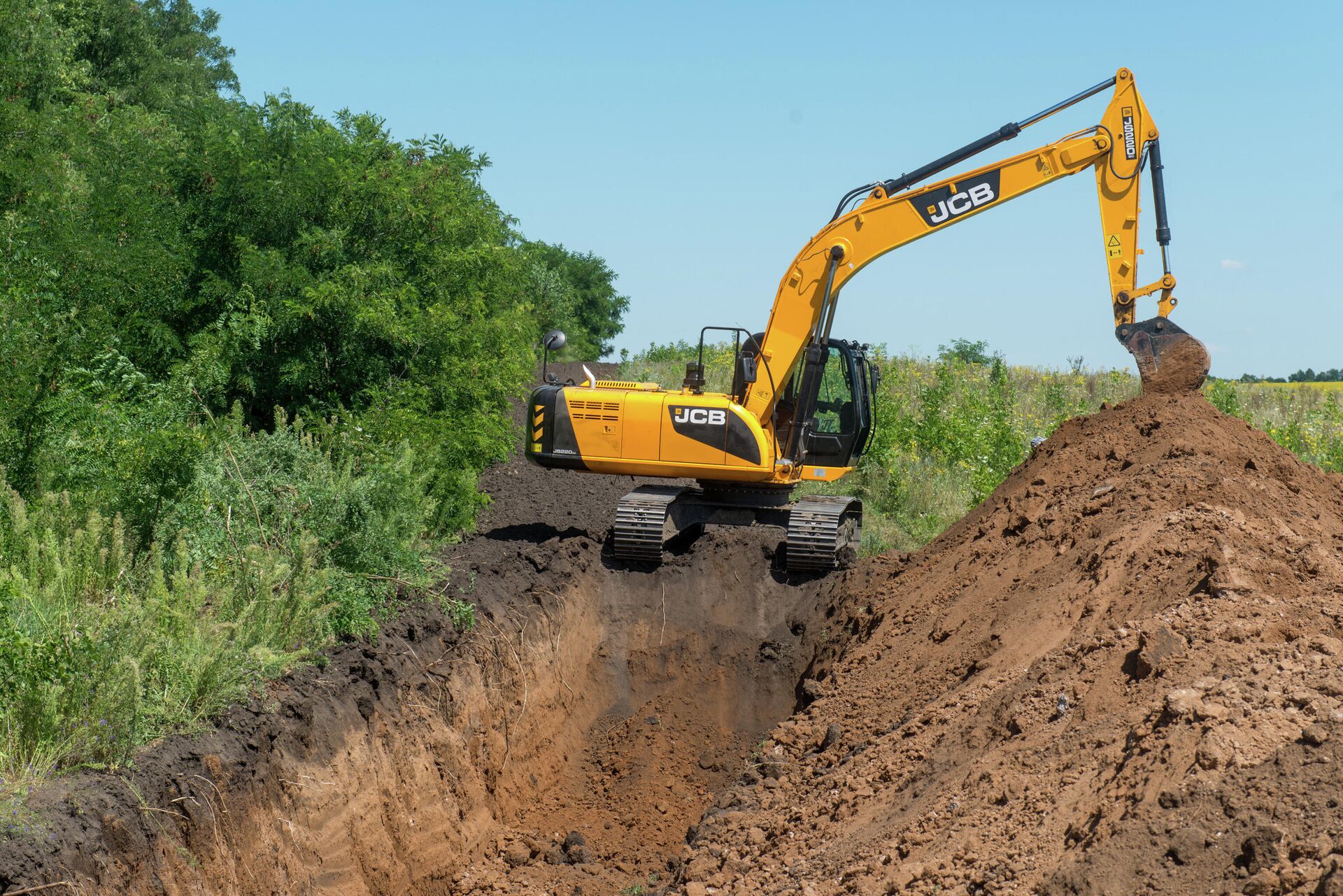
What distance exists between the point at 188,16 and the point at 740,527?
3258 cm

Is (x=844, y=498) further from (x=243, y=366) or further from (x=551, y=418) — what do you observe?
(x=243, y=366)

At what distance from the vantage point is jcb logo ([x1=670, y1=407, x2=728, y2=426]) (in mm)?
11539

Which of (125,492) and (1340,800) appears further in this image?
(125,492)

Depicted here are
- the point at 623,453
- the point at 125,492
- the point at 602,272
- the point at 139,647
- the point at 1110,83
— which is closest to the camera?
the point at 139,647

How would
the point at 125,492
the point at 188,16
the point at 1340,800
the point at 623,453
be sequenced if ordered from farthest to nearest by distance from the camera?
the point at 188,16 < the point at 623,453 < the point at 125,492 < the point at 1340,800

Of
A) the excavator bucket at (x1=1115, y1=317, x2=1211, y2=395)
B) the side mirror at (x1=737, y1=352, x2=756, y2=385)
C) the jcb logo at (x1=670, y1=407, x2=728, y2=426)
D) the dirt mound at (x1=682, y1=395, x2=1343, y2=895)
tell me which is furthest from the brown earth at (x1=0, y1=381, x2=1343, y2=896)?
the side mirror at (x1=737, y1=352, x2=756, y2=385)

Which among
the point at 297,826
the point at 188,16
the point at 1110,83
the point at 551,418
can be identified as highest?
the point at 188,16

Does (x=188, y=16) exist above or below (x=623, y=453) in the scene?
above

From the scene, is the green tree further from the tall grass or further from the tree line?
the tall grass

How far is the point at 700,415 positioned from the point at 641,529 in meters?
1.27

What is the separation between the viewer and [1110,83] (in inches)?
424

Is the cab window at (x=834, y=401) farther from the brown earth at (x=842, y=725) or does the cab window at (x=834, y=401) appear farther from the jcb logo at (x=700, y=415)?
the brown earth at (x=842, y=725)

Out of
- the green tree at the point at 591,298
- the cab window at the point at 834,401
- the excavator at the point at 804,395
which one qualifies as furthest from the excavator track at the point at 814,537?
the green tree at the point at 591,298

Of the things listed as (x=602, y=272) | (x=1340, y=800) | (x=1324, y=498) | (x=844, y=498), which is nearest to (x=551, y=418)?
(x=844, y=498)
